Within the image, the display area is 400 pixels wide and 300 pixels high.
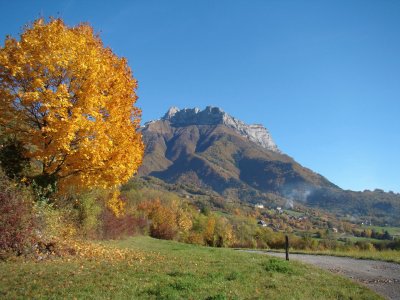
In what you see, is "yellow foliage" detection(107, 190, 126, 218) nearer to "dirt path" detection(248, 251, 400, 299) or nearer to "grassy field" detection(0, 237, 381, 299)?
"grassy field" detection(0, 237, 381, 299)

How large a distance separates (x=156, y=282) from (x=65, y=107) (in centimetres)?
1031

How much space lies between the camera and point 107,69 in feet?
61.4

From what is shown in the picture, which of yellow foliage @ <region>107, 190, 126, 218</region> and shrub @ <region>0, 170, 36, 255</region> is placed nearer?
shrub @ <region>0, 170, 36, 255</region>

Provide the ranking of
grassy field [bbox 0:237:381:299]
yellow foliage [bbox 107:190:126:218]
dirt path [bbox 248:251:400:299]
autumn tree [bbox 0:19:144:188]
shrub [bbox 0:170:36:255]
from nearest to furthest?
grassy field [bbox 0:237:381:299], dirt path [bbox 248:251:400:299], shrub [bbox 0:170:36:255], autumn tree [bbox 0:19:144:188], yellow foliage [bbox 107:190:126:218]

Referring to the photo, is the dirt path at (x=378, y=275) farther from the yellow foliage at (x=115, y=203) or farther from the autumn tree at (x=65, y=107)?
the yellow foliage at (x=115, y=203)

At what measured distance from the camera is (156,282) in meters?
11.4

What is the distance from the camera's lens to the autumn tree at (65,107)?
16.5 meters

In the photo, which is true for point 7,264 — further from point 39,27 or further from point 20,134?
point 39,27

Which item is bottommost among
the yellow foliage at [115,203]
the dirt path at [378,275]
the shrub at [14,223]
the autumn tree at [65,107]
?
the dirt path at [378,275]

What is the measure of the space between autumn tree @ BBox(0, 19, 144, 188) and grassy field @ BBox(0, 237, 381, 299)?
5147mm

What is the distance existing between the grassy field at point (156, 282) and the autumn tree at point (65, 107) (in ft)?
16.9

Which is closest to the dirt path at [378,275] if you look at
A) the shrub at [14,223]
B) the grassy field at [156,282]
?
the grassy field at [156,282]

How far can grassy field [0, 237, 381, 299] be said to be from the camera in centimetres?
999

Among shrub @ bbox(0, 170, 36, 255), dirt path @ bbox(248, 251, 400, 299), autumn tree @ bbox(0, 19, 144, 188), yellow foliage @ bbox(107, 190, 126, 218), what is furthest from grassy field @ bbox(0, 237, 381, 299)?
yellow foliage @ bbox(107, 190, 126, 218)
